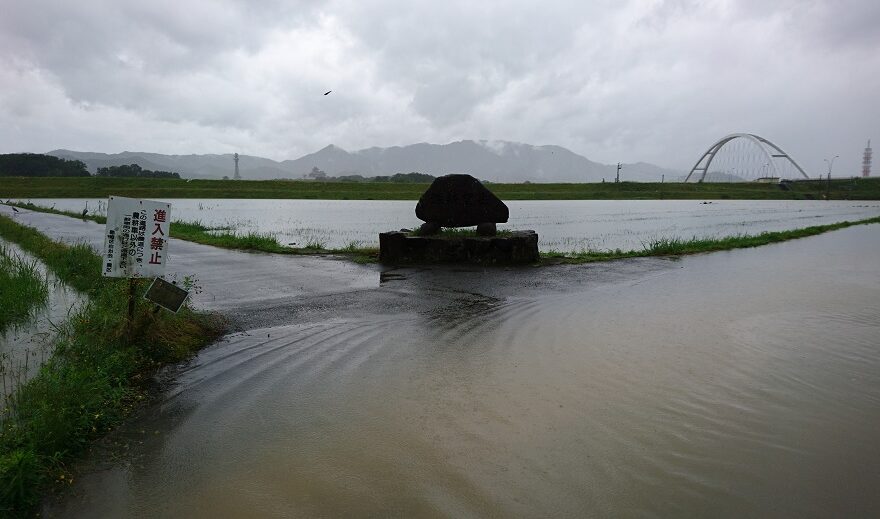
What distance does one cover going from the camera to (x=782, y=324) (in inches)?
274

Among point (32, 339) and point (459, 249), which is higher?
point (459, 249)

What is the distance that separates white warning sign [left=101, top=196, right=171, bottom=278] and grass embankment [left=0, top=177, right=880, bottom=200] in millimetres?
48702

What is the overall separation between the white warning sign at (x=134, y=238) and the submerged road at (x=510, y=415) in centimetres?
109

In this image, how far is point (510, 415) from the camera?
13.5 ft

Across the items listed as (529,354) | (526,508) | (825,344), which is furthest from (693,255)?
(526,508)

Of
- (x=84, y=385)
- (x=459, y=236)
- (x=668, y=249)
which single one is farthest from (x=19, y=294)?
(x=668, y=249)

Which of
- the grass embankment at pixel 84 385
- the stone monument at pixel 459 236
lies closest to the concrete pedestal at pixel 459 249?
the stone monument at pixel 459 236

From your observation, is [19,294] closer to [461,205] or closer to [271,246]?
[271,246]

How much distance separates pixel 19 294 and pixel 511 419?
7.48 m

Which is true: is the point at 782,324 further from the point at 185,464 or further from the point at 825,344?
the point at 185,464

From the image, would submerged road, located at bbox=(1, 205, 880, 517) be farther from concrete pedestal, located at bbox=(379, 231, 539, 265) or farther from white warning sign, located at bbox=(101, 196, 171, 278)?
concrete pedestal, located at bbox=(379, 231, 539, 265)

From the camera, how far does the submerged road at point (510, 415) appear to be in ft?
10.0

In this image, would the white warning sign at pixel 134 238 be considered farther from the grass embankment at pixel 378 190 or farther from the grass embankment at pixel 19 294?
the grass embankment at pixel 378 190

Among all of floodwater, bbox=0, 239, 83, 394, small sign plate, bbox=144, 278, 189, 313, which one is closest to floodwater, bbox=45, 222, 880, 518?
small sign plate, bbox=144, 278, 189, 313
